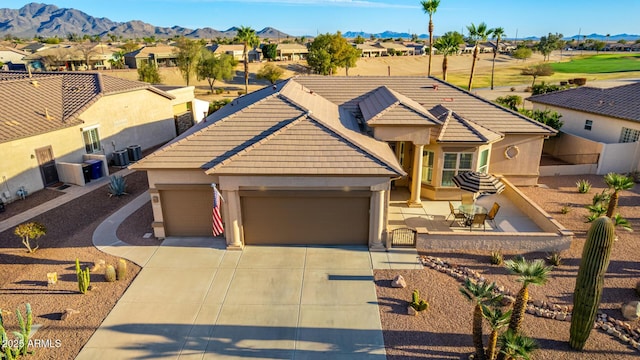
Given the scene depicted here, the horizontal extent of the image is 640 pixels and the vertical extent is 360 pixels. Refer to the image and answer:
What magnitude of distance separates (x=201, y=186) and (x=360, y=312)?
757 cm

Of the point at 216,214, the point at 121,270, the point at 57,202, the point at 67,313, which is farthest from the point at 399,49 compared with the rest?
the point at 67,313

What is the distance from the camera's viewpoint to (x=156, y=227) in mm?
15633

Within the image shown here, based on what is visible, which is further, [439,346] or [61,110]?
[61,110]

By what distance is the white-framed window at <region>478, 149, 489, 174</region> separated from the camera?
19344 mm

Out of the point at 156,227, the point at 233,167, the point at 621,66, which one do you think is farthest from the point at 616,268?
the point at 621,66

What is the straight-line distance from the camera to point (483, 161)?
19812 millimetres

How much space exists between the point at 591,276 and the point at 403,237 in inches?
260

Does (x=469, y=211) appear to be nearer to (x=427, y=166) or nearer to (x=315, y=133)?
(x=427, y=166)

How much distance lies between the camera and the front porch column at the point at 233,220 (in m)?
14.6

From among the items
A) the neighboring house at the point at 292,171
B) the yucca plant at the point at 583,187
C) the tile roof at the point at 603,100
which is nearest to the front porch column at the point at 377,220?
the neighboring house at the point at 292,171

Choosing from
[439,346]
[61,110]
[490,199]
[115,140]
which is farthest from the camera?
[115,140]

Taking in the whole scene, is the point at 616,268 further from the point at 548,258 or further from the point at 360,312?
the point at 360,312

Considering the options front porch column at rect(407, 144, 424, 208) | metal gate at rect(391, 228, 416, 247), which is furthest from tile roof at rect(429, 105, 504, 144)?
metal gate at rect(391, 228, 416, 247)

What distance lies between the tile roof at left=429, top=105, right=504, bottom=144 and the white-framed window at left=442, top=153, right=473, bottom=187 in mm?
860
